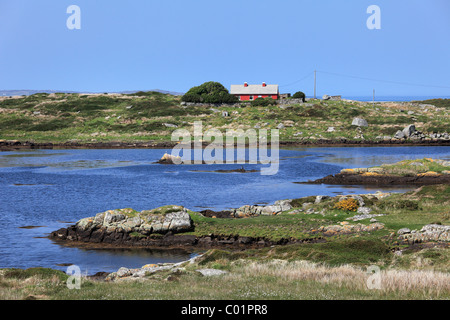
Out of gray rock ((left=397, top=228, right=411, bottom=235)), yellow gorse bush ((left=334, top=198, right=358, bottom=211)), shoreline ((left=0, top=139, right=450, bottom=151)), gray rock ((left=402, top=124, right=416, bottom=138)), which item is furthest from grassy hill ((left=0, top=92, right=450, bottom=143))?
gray rock ((left=397, top=228, right=411, bottom=235))

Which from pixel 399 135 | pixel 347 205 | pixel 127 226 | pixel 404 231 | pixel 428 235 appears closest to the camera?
pixel 428 235

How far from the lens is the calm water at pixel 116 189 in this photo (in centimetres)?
3306

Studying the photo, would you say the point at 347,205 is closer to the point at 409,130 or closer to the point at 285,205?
the point at 285,205

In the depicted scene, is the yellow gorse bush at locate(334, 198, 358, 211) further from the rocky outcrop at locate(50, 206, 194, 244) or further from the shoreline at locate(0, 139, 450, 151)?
the shoreline at locate(0, 139, 450, 151)

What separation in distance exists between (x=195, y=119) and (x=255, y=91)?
101 feet

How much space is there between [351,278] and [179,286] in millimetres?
6297

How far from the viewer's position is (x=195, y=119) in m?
145

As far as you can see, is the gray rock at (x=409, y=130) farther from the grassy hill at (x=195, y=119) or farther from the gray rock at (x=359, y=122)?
the gray rock at (x=359, y=122)

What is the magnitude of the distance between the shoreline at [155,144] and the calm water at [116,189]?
920cm

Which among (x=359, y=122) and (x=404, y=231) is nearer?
(x=404, y=231)

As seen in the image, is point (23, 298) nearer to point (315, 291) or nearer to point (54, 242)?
point (315, 291)

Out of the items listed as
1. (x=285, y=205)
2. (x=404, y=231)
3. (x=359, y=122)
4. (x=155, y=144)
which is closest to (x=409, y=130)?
(x=359, y=122)

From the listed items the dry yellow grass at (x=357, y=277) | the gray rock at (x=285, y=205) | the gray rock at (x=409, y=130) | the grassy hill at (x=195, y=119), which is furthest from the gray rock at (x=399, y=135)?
the dry yellow grass at (x=357, y=277)

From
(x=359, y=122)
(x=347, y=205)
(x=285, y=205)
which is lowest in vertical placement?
(x=285, y=205)
